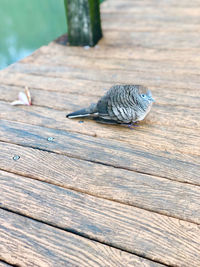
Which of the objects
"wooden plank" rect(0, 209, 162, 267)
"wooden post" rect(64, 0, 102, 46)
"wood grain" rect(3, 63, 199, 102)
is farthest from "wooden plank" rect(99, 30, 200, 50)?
"wooden plank" rect(0, 209, 162, 267)

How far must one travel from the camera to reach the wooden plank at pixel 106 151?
1770mm

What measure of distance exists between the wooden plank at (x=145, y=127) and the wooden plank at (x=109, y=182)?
32cm

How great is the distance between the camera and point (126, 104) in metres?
2.04

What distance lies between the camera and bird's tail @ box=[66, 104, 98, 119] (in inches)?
87.0

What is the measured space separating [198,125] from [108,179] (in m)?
0.86

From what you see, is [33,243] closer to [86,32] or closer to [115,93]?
[115,93]

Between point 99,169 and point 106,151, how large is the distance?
187 millimetres

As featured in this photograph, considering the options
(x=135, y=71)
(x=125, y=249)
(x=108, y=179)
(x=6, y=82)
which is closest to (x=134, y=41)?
(x=135, y=71)

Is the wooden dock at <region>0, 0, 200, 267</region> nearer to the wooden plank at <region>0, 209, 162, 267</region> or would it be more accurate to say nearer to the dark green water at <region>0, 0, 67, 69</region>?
the wooden plank at <region>0, 209, 162, 267</region>

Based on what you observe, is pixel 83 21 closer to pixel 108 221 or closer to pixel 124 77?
pixel 124 77

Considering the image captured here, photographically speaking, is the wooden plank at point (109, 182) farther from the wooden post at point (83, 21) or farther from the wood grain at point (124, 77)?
the wooden post at point (83, 21)

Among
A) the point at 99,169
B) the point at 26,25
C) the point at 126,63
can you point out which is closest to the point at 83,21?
the point at 126,63

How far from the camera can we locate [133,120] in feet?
6.90

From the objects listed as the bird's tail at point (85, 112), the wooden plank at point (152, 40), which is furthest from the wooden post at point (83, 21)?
the bird's tail at point (85, 112)
